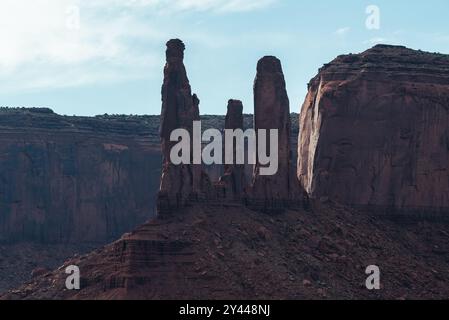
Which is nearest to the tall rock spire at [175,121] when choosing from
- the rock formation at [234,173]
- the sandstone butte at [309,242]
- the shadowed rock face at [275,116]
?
the sandstone butte at [309,242]

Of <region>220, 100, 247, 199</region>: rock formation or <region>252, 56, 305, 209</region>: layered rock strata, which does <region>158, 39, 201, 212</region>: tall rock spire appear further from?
<region>252, 56, 305, 209</region>: layered rock strata

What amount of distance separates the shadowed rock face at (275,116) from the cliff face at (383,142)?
13.1m

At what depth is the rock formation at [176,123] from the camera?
146 meters

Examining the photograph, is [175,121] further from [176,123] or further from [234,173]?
[234,173]

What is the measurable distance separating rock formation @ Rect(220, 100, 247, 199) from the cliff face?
45.4ft

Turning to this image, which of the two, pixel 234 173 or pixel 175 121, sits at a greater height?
pixel 175 121

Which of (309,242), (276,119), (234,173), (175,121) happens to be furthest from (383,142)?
(175,121)

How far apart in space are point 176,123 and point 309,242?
11.5 metres

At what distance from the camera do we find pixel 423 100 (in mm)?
167500

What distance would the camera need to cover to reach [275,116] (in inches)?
6038

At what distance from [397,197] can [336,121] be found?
7.14 meters
